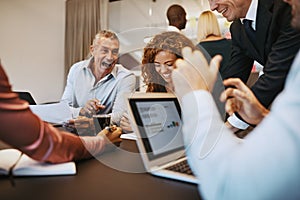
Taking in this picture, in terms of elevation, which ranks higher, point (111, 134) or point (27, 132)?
point (27, 132)

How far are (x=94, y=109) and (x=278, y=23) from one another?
23.9 inches

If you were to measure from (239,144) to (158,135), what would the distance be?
0.25 metres

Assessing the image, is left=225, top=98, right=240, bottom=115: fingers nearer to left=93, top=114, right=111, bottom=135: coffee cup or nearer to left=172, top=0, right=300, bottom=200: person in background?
left=172, top=0, right=300, bottom=200: person in background

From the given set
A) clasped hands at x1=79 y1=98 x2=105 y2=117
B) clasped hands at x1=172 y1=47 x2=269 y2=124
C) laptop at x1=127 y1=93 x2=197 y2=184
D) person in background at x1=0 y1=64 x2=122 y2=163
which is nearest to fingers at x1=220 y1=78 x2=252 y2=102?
clasped hands at x1=172 y1=47 x2=269 y2=124

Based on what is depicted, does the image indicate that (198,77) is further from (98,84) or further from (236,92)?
(98,84)

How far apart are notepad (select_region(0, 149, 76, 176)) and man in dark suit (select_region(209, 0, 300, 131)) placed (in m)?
0.32

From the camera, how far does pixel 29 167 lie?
472mm

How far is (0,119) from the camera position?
12.7 inches

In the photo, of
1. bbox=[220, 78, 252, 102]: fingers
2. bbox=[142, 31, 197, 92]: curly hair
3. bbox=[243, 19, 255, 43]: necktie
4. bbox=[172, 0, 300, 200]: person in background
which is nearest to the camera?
bbox=[172, 0, 300, 200]: person in background

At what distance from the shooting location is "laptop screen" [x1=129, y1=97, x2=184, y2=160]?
1.74 ft

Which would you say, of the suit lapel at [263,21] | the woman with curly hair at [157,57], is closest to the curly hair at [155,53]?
the woman with curly hair at [157,57]

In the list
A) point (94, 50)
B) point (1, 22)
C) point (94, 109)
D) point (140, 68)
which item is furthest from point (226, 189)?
point (1, 22)

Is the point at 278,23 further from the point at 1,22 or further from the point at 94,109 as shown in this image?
the point at 1,22

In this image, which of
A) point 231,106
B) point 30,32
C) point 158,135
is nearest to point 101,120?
point 158,135
